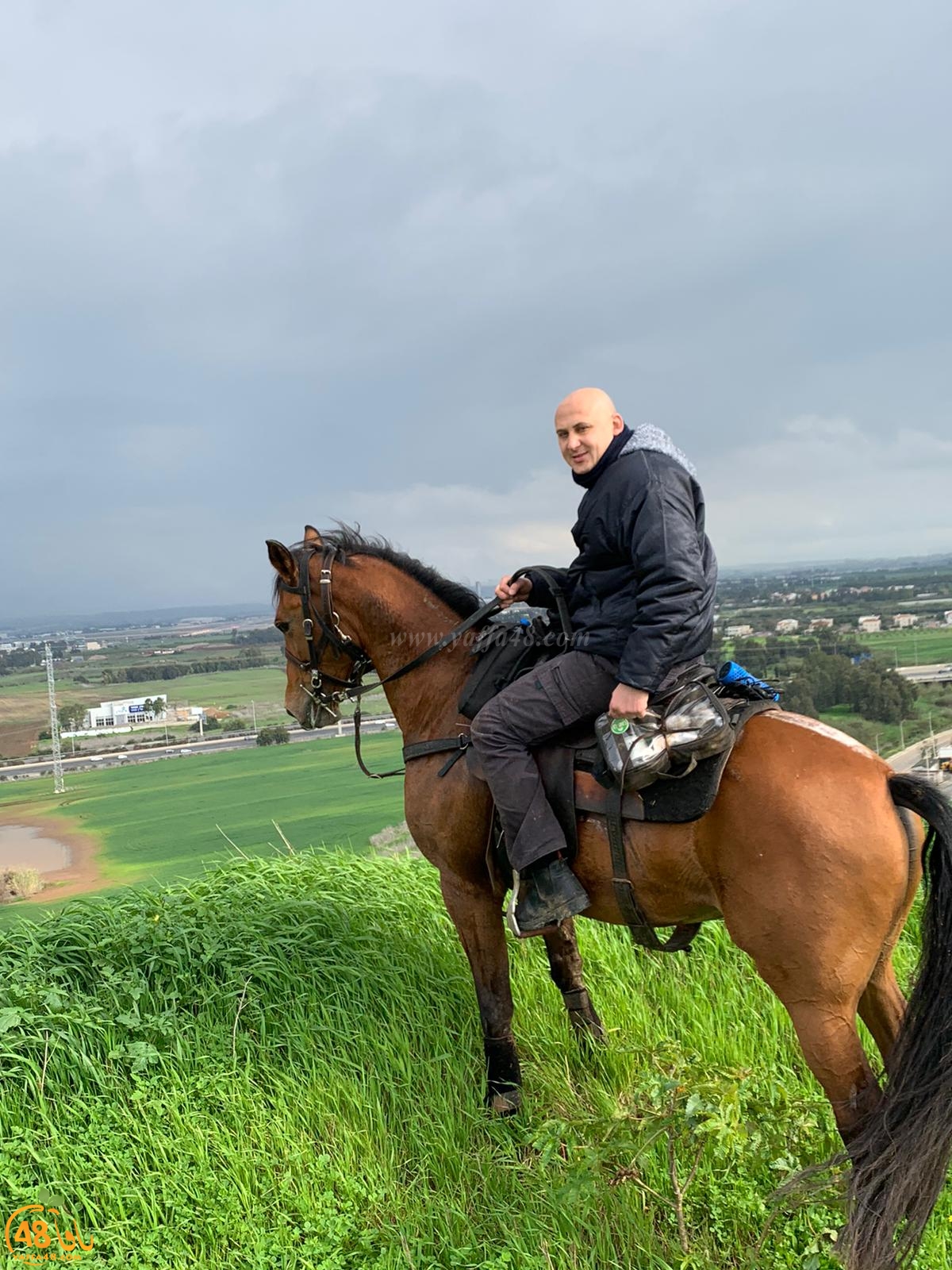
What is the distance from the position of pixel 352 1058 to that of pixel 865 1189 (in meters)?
2.48

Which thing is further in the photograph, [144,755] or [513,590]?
[144,755]

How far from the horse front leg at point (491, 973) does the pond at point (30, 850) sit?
2.53 m

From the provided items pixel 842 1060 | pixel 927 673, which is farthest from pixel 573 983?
pixel 927 673

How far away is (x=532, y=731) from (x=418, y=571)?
1282 millimetres

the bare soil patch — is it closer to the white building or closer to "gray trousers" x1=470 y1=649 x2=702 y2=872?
the white building

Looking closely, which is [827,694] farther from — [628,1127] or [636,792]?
[628,1127]

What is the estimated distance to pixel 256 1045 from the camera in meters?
4.07

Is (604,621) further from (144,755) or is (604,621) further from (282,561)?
(144,755)

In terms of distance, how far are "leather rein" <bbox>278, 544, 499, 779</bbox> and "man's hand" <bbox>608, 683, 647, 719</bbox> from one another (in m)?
1.05

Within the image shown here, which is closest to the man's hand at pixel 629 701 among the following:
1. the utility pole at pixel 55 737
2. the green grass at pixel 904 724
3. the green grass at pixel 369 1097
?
the green grass at pixel 369 1097

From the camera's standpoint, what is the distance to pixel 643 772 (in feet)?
9.42

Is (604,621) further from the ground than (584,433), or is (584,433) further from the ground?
(584,433)

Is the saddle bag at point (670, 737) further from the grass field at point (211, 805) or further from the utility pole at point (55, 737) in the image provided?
the utility pole at point (55, 737)

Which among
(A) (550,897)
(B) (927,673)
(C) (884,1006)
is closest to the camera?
(C) (884,1006)
